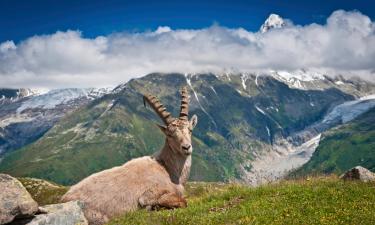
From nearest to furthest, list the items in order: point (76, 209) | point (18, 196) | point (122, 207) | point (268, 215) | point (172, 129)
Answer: point (268, 215)
point (18, 196)
point (76, 209)
point (122, 207)
point (172, 129)

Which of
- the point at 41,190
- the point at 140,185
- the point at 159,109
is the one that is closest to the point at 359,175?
the point at 159,109

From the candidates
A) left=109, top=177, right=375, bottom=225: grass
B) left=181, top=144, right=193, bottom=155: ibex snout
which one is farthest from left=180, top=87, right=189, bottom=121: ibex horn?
left=109, top=177, right=375, bottom=225: grass

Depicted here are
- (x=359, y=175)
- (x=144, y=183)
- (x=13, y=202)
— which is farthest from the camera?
(x=359, y=175)

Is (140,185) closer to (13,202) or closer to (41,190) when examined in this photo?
(13,202)

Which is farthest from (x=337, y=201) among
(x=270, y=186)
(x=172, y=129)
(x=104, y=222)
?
(x=104, y=222)

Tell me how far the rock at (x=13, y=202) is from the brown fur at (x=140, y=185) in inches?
123

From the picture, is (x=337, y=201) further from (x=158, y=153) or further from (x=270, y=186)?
(x=158, y=153)

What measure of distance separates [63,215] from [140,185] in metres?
4.05

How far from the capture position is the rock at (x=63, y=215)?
20.3 meters

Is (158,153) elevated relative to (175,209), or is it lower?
elevated

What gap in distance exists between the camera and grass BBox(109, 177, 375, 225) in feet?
57.3

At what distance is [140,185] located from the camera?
904 inches

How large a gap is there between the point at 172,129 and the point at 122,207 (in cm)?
480

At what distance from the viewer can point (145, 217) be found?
1978cm
